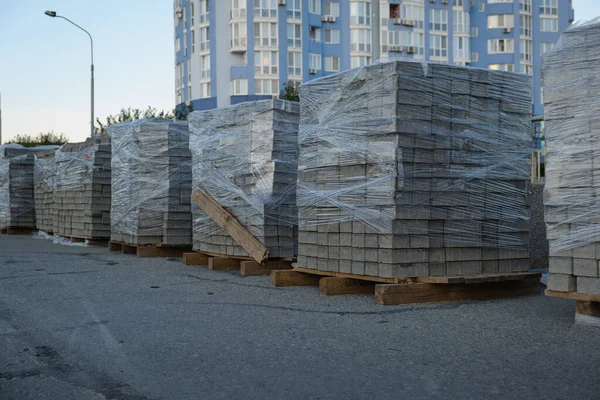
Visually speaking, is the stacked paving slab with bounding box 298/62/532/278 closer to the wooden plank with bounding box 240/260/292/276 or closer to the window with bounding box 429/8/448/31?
the wooden plank with bounding box 240/260/292/276

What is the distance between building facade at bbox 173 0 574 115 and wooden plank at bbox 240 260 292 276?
4101 centimetres

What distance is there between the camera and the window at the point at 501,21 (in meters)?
61.1

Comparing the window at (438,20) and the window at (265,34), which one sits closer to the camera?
the window at (265,34)

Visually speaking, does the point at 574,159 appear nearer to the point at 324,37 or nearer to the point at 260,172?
the point at 260,172

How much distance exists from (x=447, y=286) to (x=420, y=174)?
3.78 ft

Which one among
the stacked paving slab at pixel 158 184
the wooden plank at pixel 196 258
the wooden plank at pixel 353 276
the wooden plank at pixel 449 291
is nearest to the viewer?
the wooden plank at pixel 449 291

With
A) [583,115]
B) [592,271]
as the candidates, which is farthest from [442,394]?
[583,115]

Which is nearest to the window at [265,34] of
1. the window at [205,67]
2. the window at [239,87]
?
the window at [239,87]

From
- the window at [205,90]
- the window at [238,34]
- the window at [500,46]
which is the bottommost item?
the window at [205,90]

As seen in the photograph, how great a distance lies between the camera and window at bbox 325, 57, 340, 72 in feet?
182

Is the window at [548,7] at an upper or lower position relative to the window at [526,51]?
upper

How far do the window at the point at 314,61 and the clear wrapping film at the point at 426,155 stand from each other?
153 ft

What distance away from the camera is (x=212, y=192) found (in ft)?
35.4

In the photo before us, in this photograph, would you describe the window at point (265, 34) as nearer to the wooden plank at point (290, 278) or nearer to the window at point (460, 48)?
the window at point (460, 48)
